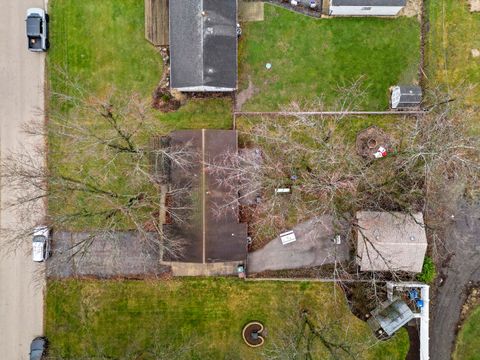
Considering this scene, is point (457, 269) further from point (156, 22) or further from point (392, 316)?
point (156, 22)

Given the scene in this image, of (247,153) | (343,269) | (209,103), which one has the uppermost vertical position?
(209,103)

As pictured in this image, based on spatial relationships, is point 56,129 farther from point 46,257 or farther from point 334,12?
point 334,12

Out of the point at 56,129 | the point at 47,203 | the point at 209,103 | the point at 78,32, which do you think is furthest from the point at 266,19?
the point at 47,203

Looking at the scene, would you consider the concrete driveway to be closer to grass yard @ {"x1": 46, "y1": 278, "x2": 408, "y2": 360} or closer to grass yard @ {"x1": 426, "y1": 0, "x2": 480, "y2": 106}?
grass yard @ {"x1": 46, "y1": 278, "x2": 408, "y2": 360}

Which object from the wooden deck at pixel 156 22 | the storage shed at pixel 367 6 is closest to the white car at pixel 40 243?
the wooden deck at pixel 156 22

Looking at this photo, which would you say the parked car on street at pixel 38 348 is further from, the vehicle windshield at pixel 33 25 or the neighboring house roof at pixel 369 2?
the neighboring house roof at pixel 369 2
